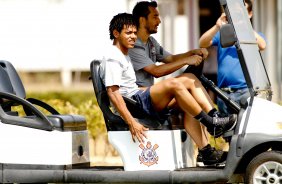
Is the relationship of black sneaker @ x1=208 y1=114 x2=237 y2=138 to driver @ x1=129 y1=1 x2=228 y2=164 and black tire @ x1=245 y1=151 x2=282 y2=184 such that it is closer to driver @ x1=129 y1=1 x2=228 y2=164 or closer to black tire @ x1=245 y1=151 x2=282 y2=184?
driver @ x1=129 y1=1 x2=228 y2=164

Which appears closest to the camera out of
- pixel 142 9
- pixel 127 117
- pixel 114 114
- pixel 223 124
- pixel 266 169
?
pixel 266 169

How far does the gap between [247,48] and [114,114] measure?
1.14m

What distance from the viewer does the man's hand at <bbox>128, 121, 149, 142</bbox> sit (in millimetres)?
7969

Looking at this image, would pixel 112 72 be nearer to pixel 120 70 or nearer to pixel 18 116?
pixel 120 70

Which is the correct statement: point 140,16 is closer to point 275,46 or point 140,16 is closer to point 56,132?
point 56,132

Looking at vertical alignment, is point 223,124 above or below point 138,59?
below

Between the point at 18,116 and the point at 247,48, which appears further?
the point at 18,116

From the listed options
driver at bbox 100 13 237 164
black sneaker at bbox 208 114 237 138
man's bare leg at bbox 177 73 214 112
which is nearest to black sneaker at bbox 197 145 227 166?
driver at bbox 100 13 237 164

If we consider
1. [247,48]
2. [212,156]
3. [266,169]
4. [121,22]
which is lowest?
[266,169]

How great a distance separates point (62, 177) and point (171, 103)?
3.32 ft

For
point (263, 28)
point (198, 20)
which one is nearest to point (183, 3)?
point (198, 20)

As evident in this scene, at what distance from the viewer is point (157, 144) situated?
8031mm

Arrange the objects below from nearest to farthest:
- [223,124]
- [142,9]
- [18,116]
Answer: [223,124] < [18,116] < [142,9]

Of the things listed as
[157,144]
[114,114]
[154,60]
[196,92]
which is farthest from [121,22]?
[157,144]
